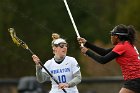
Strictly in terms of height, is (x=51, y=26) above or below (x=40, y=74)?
above

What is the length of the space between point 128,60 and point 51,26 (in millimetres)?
23475

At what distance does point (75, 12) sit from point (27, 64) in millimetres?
6823

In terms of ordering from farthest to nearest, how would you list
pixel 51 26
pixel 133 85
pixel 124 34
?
pixel 51 26, pixel 124 34, pixel 133 85

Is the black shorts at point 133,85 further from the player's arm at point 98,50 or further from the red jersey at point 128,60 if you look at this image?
the player's arm at point 98,50

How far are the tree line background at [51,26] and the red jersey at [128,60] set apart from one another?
16404 millimetres

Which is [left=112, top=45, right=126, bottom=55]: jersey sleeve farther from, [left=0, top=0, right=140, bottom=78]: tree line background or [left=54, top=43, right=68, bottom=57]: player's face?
[left=0, top=0, right=140, bottom=78]: tree line background

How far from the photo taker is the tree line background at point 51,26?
33688 mm

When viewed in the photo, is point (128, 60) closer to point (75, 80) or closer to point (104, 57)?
point (104, 57)

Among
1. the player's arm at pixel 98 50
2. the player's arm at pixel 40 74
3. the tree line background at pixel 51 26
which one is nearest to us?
the player's arm at pixel 40 74

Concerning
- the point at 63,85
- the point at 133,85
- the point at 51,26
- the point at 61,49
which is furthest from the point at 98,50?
the point at 51,26

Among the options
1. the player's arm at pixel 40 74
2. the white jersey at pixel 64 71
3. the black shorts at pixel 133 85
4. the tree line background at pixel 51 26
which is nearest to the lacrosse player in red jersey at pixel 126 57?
the black shorts at pixel 133 85

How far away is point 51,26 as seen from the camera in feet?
124

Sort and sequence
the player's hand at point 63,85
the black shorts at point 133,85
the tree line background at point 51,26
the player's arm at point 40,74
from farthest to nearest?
1. the tree line background at point 51,26
2. the player's arm at point 40,74
3. the player's hand at point 63,85
4. the black shorts at point 133,85

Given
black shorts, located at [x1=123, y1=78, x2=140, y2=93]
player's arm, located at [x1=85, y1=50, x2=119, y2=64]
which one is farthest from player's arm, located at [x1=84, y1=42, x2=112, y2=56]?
black shorts, located at [x1=123, y1=78, x2=140, y2=93]
